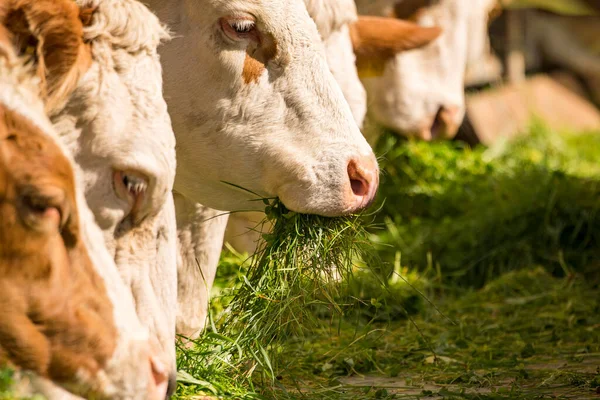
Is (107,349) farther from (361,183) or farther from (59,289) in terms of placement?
(361,183)

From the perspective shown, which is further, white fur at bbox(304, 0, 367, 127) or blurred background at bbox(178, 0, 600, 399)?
white fur at bbox(304, 0, 367, 127)

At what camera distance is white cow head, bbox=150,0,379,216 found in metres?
4.00

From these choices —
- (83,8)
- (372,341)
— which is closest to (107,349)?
(83,8)

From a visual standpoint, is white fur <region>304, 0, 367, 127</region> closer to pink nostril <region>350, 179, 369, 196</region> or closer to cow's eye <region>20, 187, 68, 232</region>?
pink nostril <region>350, 179, 369, 196</region>

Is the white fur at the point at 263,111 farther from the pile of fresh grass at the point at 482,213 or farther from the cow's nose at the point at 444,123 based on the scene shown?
the cow's nose at the point at 444,123

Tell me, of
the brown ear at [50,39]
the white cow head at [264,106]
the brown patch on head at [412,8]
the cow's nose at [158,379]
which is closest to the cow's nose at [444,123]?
the brown patch on head at [412,8]

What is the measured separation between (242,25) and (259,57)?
136 millimetres

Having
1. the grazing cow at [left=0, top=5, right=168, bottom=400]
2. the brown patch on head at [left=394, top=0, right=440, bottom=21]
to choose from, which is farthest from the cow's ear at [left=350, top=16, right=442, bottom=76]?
the grazing cow at [left=0, top=5, right=168, bottom=400]

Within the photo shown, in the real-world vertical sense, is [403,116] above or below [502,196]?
above

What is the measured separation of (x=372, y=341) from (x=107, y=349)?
85.2 inches

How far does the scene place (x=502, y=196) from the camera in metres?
7.61

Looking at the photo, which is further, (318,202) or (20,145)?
(318,202)

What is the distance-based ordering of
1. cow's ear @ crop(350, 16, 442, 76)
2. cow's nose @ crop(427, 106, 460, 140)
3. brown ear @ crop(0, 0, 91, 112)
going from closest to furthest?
brown ear @ crop(0, 0, 91, 112) < cow's ear @ crop(350, 16, 442, 76) < cow's nose @ crop(427, 106, 460, 140)

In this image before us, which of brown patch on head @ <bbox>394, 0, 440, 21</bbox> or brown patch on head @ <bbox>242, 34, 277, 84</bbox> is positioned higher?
brown patch on head @ <bbox>242, 34, 277, 84</bbox>
